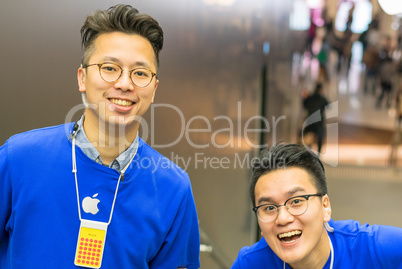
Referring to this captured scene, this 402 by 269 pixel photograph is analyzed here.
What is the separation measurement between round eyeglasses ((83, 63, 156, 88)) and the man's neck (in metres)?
0.13

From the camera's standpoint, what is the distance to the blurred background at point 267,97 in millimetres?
2449

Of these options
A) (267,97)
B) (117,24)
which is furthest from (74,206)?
(267,97)

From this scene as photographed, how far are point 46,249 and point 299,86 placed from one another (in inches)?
79.1

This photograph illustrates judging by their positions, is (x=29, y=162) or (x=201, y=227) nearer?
(x=29, y=162)

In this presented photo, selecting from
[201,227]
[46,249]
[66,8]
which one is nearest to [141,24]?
[46,249]

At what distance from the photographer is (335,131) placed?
9.52 ft

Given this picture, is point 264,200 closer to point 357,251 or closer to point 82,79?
point 357,251

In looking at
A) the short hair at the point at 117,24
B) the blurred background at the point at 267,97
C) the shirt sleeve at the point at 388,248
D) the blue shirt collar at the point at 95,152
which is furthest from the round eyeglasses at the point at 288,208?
the blurred background at the point at 267,97

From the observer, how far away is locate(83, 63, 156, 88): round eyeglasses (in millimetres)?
1292

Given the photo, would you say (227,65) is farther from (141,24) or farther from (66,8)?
(141,24)

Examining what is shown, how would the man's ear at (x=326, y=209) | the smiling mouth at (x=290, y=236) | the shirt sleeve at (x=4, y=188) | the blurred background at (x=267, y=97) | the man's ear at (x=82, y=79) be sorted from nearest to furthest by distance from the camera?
the shirt sleeve at (x=4, y=188)
the man's ear at (x=82, y=79)
the smiling mouth at (x=290, y=236)
the man's ear at (x=326, y=209)
the blurred background at (x=267, y=97)

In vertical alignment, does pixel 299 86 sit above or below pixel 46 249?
above

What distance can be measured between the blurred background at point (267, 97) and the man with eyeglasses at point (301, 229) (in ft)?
3.07

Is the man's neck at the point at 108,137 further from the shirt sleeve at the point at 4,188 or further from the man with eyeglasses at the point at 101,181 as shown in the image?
the shirt sleeve at the point at 4,188
